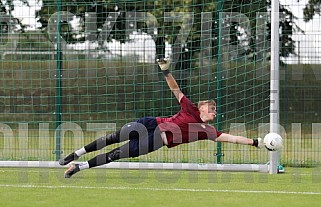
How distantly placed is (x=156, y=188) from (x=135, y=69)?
24.5ft

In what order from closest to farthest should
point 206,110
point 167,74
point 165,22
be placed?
point 167,74 < point 206,110 < point 165,22

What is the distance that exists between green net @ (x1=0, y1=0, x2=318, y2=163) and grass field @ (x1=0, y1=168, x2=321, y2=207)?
5.73 ft

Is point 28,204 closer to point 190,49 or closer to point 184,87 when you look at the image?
point 184,87

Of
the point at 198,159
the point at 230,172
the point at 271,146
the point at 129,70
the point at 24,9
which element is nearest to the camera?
the point at 271,146

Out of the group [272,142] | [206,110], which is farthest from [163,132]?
[272,142]

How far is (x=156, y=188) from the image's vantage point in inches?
437

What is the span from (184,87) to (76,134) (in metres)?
5.53

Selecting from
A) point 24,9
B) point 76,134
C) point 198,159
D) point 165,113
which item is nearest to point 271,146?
point 198,159

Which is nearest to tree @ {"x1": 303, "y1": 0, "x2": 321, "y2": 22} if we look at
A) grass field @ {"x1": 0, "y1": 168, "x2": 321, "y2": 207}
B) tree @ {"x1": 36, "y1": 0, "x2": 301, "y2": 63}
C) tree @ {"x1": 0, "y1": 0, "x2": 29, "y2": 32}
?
tree @ {"x1": 36, "y1": 0, "x2": 301, "y2": 63}

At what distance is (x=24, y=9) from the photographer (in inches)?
672

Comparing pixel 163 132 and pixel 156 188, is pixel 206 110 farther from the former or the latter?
pixel 156 188

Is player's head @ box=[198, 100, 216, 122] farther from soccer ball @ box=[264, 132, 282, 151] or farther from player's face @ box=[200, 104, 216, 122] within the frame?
→ soccer ball @ box=[264, 132, 282, 151]

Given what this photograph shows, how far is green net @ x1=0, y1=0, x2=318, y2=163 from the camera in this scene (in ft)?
51.3

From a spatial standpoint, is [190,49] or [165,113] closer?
[165,113]
